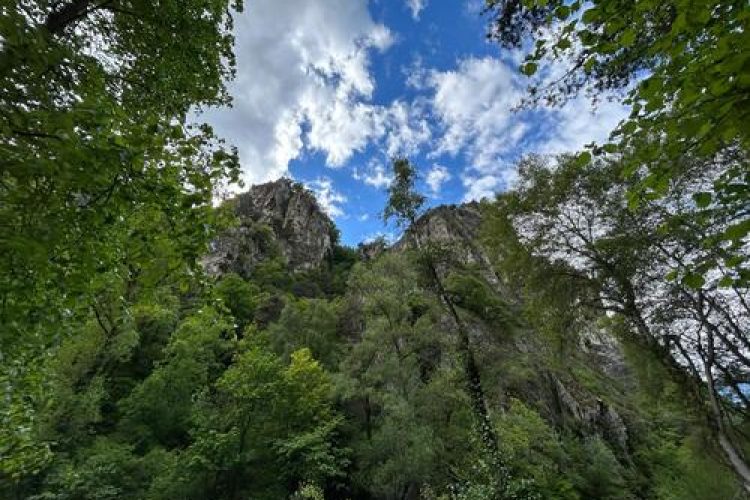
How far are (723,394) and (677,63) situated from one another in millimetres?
14554

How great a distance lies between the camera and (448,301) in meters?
15.9

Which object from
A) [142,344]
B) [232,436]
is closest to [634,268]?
[232,436]

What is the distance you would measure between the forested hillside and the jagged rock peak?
67.1 ft

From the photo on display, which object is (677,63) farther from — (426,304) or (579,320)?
(426,304)

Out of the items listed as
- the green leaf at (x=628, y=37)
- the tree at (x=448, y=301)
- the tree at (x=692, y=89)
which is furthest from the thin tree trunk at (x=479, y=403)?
the green leaf at (x=628, y=37)

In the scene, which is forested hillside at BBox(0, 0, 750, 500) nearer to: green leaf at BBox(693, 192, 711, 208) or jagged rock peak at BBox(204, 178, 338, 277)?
green leaf at BBox(693, 192, 711, 208)

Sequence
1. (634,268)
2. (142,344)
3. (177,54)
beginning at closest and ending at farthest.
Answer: (177,54) < (634,268) < (142,344)

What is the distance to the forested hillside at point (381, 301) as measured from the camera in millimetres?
2514

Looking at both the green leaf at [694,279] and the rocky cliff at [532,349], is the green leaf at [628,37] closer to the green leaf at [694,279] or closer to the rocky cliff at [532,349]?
the green leaf at [694,279]

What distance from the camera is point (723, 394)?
13.1 meters

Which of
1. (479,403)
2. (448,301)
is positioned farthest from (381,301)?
(479,403)

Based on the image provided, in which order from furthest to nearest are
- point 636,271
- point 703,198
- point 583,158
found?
point 636,271 < point 583,158 < point 703,198

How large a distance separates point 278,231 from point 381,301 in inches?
1625

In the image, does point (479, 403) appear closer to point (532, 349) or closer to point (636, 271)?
point (636, 271)
